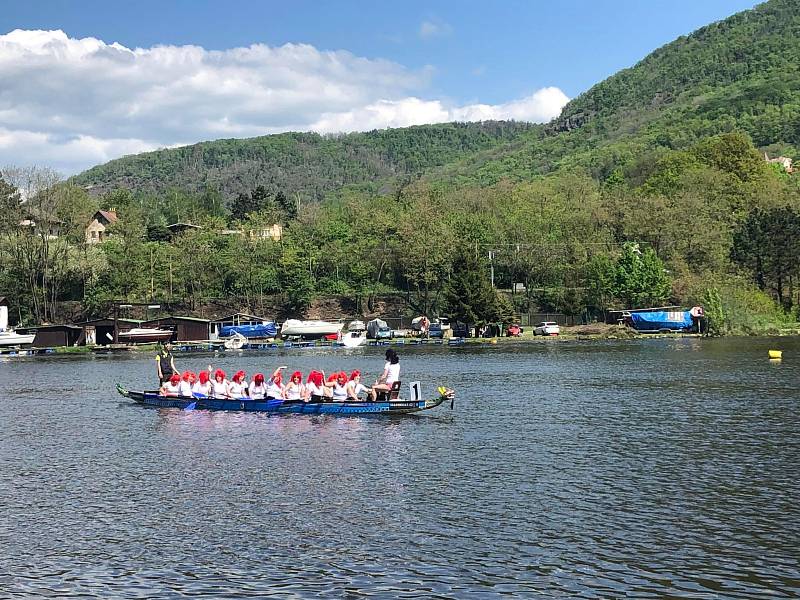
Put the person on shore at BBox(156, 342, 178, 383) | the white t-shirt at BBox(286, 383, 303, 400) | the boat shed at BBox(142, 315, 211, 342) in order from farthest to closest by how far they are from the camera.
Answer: the boat shed at BBox(142, 315, 211, 342)
the person on shore at BBox(156, 342, 178, 383)
the white t-shirt at BBox(286, 383, 303, 400)

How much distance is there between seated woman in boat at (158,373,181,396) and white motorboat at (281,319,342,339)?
73795 millimetres

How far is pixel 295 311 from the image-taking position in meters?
136

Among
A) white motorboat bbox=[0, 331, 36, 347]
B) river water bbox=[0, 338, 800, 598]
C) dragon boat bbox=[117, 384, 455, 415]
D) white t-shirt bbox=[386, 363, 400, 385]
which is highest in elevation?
white motorboat bbox=[0, 331, 36, 347]

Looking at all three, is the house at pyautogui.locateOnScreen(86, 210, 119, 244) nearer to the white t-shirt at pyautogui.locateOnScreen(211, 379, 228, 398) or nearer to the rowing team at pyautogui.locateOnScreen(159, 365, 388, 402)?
the rowing team at pyautogui.locateOnScreen(159, 365, 388, 402)

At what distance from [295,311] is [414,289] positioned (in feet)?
63.0

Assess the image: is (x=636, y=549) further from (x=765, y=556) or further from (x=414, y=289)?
(x=414, y=289)

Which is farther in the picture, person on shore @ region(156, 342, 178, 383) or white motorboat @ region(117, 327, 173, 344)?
white motorboat @ region(117, 327, 173, 344)

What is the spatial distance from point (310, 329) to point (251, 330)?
930 cm

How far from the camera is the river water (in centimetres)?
1767

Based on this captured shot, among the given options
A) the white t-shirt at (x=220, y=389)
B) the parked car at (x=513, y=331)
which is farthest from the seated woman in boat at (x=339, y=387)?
the parked car at (x=513, y=331)

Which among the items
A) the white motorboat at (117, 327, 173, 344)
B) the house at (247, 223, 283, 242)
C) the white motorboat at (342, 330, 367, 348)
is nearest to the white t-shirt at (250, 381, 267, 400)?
the white motorboat at (342, 330, 367, 348)

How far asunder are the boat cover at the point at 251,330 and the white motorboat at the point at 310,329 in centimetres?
263

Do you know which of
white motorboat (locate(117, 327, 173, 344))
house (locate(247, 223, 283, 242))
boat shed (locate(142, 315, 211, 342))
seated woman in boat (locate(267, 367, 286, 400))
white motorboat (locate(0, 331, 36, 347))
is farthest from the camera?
house (locate(247, 223, 283, 242))

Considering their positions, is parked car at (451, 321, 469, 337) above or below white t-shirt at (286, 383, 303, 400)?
above
